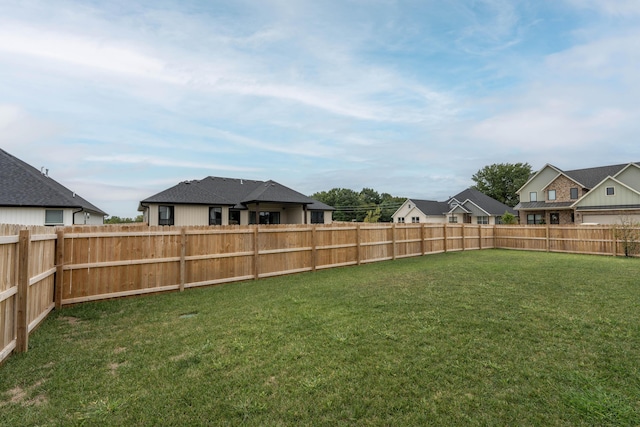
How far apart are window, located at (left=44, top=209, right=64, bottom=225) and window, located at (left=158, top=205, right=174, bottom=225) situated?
5.14m

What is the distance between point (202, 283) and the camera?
7.74 metres

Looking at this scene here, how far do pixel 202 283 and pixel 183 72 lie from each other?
7.96 m

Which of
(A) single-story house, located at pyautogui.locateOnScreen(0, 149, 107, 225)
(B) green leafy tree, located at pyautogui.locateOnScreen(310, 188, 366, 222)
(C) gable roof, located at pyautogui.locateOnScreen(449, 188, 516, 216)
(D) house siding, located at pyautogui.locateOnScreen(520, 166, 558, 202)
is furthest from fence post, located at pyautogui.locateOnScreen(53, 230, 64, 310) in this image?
(B) green leafy tree, located at pyautogui.locateOnScreen(310, 188, 366, 222)

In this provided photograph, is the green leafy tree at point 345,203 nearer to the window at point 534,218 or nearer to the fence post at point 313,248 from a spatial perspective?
the window at point 534,218

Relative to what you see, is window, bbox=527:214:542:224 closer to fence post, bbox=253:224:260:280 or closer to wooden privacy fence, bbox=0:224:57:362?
fence post, bbox=253:224:260:280

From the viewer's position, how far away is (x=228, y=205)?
21.5 m

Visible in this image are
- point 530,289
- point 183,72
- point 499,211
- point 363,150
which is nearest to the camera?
point 530,289

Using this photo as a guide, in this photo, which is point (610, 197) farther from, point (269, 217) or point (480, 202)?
point (269, 217)

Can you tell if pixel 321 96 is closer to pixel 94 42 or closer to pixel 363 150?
pixel 94 42

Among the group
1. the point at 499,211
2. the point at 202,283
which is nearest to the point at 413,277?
the point at 202,283

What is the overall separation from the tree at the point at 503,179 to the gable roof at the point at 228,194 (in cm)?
3635

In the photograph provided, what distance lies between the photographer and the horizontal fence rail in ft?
12.3

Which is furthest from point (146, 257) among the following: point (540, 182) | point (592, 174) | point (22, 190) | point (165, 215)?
point (592, 174)

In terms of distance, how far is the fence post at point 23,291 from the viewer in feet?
12.2
